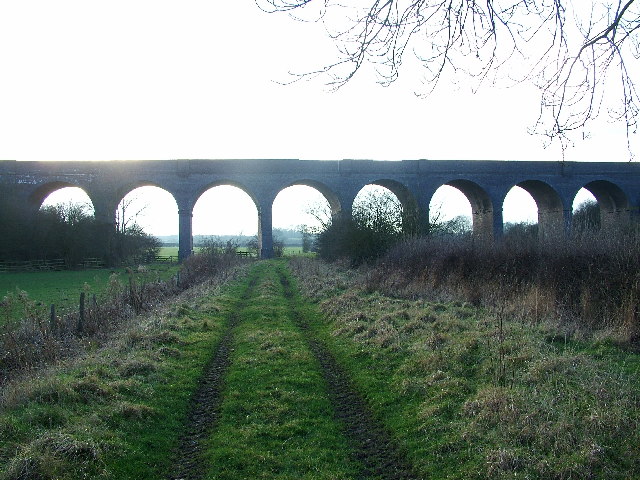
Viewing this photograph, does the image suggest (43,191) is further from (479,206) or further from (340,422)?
(340,422)

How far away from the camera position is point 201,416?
5152 mm

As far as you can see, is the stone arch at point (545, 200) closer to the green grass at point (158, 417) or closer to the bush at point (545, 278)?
the bush at point (545, 278)

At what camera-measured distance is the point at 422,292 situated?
1184cm

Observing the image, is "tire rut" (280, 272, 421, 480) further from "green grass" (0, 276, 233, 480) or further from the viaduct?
the viaduct

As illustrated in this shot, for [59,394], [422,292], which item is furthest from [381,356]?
[422,292]

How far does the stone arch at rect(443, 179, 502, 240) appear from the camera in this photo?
32312mm

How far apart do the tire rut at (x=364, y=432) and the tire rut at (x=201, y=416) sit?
1.15m

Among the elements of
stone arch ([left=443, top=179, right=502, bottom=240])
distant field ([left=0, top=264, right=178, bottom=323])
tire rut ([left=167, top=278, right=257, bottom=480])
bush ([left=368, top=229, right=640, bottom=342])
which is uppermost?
stone arch ([left=443, top=179, right=502, bottom=240])

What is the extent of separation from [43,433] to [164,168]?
27.4 meters

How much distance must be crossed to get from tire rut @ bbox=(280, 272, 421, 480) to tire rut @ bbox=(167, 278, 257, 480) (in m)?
1.15

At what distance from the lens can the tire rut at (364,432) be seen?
12.8 feet

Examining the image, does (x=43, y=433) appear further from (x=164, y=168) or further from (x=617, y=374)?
(x=164, y=168)

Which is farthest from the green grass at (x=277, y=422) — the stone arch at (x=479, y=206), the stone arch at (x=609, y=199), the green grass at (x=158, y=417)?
the stone arch at (x=609, y=199)

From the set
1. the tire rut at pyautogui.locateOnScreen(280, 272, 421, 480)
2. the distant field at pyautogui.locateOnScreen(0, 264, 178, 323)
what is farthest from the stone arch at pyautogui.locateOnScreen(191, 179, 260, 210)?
the tire rut at pyautogui.locateOnScreen(280, 272, 421, 480)
